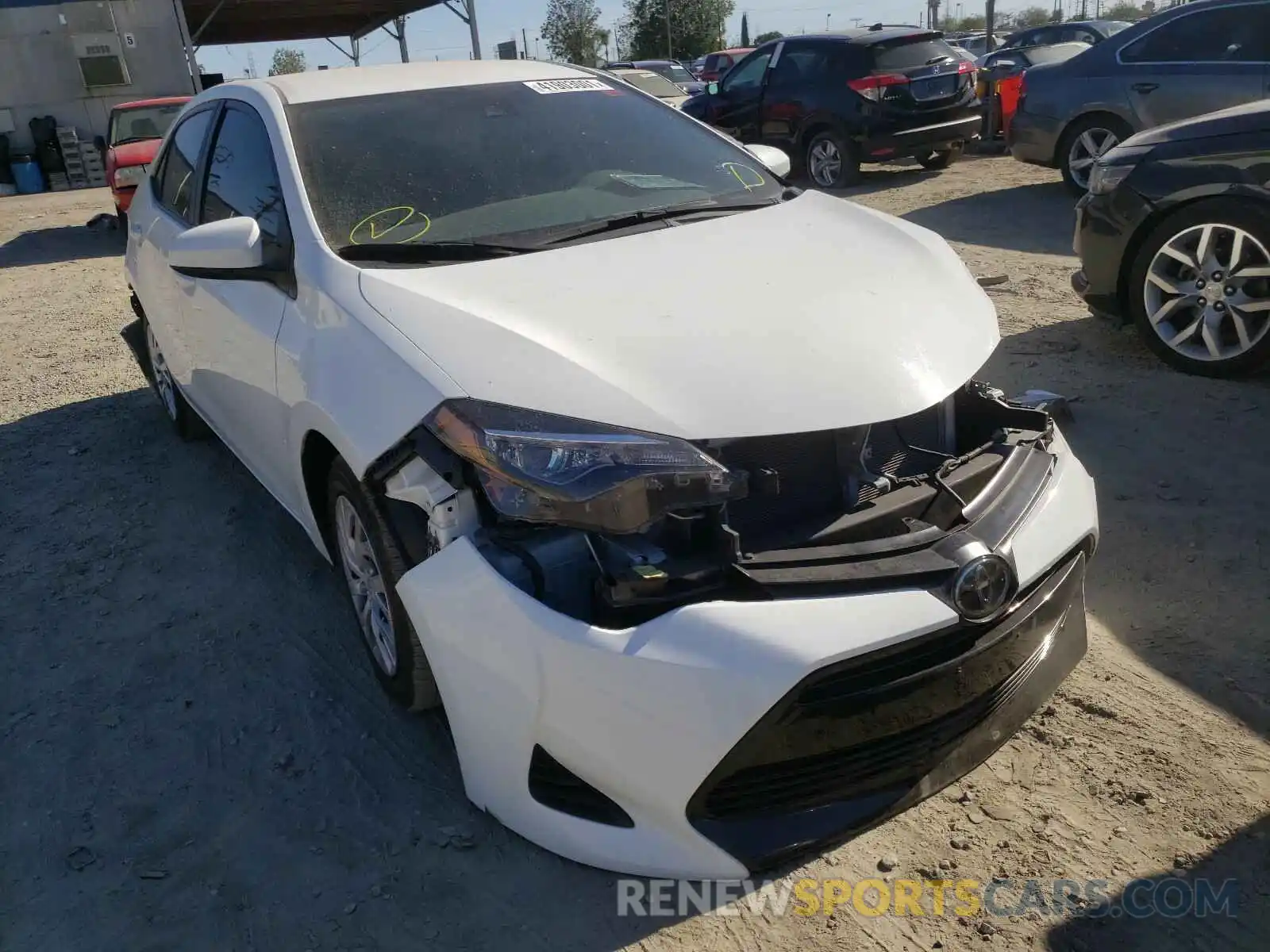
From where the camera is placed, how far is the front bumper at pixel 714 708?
78.2 inches

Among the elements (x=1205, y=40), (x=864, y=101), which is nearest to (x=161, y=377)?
(x=1205, y=40)

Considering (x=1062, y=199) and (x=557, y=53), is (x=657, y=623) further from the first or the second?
(x=557, y=53)

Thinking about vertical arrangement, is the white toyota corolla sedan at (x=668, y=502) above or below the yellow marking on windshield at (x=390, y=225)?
below

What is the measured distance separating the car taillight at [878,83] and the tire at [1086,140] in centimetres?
246

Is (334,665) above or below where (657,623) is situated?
below

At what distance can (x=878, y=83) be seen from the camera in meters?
11.5

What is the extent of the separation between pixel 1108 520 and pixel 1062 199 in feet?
23.5

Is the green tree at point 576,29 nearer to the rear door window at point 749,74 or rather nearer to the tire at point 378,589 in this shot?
the rear door window at point 749,74

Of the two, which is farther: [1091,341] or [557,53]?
[557,53]

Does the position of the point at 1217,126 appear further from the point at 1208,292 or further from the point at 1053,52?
the point at 1053,52

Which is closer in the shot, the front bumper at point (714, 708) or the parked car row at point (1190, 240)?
the front bumper at point (714, 708)

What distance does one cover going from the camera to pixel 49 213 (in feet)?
56.3

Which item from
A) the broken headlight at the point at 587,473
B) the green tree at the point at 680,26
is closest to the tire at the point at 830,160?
the broken headlight at the point at 587,473

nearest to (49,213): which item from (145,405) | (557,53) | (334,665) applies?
(145,405)
